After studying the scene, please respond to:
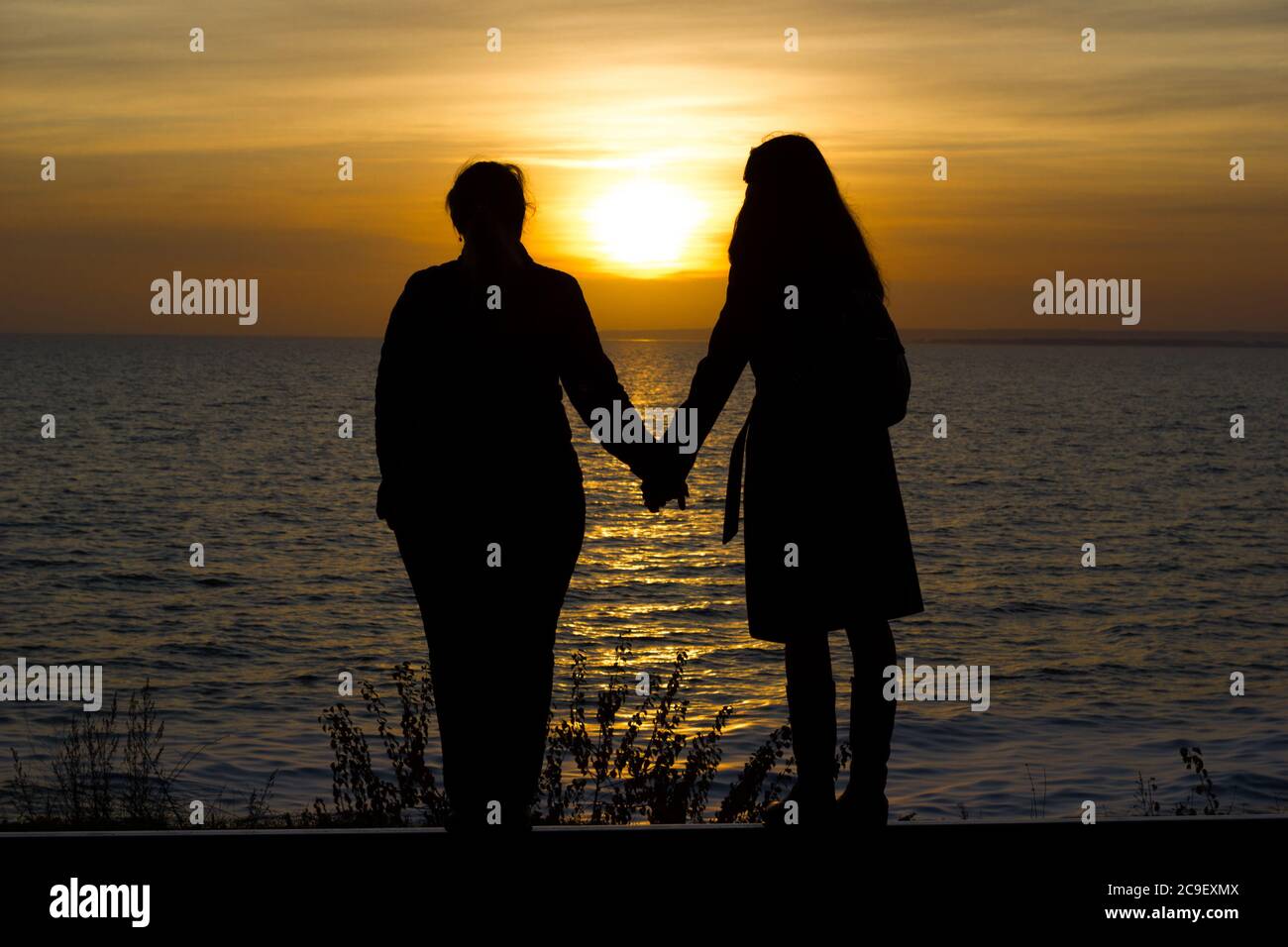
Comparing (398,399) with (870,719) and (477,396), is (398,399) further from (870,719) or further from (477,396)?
(870,719)

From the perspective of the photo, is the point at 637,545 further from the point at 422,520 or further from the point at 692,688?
the point at 422,520

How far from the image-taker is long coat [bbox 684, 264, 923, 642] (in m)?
3.96

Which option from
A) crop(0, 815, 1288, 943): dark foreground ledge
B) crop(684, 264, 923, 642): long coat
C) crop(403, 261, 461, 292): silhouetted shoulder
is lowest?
crop(0, 815, 1288, 943): dark foreground ledge

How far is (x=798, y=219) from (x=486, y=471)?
116 cm

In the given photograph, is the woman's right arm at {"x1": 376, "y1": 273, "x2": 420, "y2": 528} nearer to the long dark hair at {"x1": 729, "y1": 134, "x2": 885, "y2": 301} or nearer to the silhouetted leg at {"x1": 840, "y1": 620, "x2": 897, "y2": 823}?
the long dark hair at {"x1": 729, "y1": 134, "x2": 885, "y2": 301}

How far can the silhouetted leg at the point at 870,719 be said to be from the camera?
12.9 feet

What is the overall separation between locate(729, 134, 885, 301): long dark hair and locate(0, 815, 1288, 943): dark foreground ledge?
5.34 feet

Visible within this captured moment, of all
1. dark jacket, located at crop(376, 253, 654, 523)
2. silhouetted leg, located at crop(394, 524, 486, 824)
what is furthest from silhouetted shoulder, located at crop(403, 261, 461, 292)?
silhouetted leg, located at crop(394, 524, 486, 824)

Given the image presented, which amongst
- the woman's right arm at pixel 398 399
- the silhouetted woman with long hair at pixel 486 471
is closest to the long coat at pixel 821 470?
the silhouetted woman with long hair at pixel 486 471

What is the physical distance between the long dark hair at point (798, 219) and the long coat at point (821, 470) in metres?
0.05
